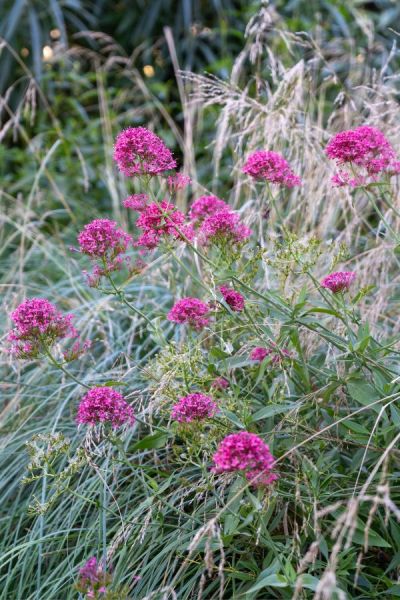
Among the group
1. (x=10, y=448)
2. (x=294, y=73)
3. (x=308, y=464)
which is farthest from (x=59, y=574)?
(x=294, y=73)

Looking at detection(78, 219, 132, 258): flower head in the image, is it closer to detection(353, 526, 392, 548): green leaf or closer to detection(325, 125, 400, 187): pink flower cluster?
detection(325, 125, 400, 187): pink flower cluster


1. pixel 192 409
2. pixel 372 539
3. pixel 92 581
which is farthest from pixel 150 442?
pixel 372 539

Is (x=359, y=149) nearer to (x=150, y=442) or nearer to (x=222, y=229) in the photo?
(x=222, y=229)

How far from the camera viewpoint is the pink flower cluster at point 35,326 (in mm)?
1535

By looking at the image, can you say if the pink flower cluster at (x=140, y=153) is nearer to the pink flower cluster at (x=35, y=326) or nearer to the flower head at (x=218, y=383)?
the pink flower cluster at (x=35, y=326)

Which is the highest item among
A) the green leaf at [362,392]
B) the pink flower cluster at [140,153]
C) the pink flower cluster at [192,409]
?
the pink flower cluster at [140,153]

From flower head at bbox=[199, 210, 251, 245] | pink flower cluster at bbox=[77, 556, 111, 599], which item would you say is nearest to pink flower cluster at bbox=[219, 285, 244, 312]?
flower head at bbox=[199, 210, 251, 245]

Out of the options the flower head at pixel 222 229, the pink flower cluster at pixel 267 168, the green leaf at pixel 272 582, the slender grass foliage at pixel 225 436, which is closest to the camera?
the green leaf at pixel 272 582

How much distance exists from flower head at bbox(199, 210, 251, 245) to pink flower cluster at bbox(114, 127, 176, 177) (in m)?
0.14

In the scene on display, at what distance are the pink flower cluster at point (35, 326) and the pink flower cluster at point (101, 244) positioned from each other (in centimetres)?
11

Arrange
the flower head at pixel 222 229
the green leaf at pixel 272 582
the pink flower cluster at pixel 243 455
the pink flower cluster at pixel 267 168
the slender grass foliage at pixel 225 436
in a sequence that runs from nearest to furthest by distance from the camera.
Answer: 1. the pink flower cluster at pixel 243 455
2. the green leaf at pixel 272 582
3. the slender grass foliage at pixel 225 436
4. the flower head at pixel 222 229
5. the pink flower cluster at pixel 267 168

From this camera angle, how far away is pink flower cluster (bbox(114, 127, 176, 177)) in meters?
1.56

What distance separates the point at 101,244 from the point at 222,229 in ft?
0.82

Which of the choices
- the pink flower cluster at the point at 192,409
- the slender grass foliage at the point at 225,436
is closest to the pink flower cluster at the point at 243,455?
the slender grass foliage at the point at 225,436
